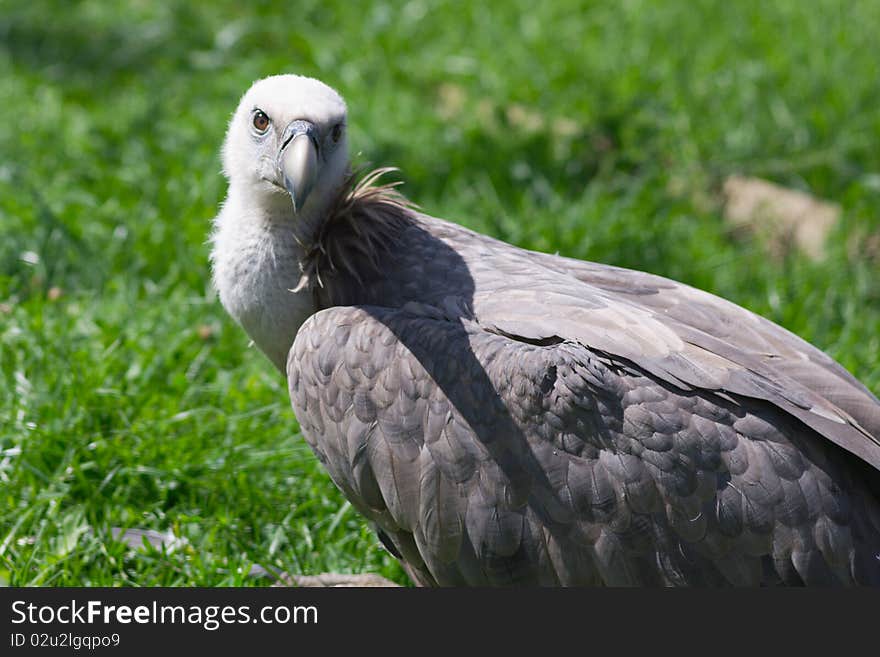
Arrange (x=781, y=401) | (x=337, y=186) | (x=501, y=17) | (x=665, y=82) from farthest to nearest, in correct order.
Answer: (x=501, y=17) → (x=665, y=82) → (x=337, y=186) → (x=781, y=401)

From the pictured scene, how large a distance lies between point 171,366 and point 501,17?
416 cm

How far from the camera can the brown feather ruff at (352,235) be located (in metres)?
3.83

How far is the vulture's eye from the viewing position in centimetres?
368

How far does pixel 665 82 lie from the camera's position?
7238mm

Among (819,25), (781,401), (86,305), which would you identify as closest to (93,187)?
(86,305)

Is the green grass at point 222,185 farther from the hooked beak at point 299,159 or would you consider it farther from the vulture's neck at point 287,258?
the hooked beak at point 299,159

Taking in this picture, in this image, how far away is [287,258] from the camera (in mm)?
3812

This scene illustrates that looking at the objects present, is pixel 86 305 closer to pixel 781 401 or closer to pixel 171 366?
→ pixel 171 366

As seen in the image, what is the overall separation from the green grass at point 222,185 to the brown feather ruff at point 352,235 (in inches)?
32.3

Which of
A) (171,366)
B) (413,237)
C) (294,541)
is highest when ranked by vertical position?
(413,237)

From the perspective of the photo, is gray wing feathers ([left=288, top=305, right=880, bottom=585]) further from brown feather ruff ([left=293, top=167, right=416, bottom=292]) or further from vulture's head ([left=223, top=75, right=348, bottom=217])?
vulture's head ([left=223, top=75, right=348, bottom=217])

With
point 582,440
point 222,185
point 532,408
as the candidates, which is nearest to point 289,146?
point 532,408

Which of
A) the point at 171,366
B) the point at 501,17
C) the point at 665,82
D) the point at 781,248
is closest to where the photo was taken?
the point at 171,366

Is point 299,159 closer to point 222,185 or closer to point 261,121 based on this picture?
point 261,121
